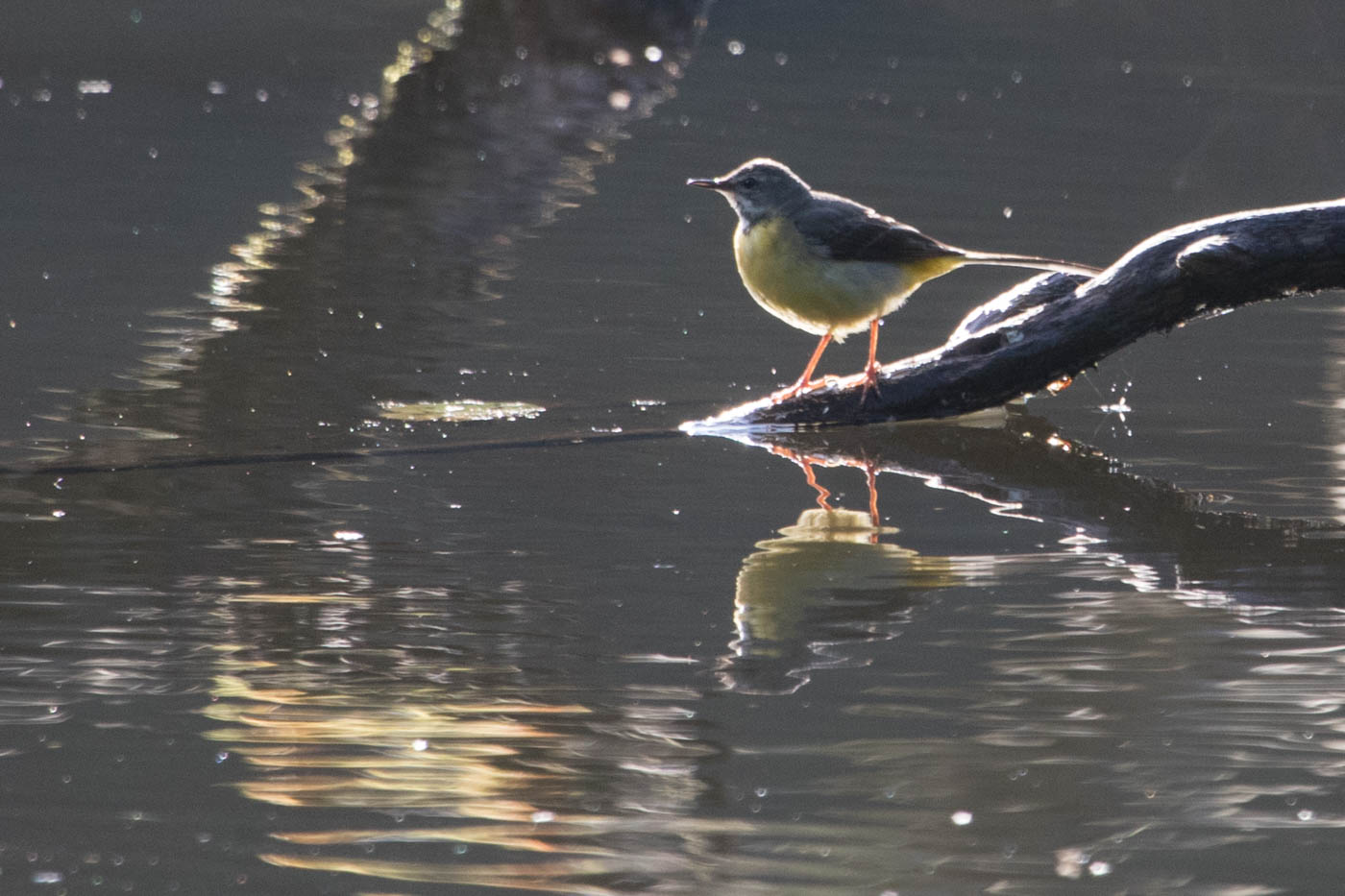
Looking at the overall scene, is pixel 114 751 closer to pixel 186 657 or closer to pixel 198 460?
pixel 186 657

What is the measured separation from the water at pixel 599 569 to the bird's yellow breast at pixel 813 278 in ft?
1.92

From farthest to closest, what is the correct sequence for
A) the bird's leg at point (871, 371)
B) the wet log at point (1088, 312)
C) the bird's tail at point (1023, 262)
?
the bird's leg at point (871, 371) → the bird's tail at point (1023, 262) → the wet log at point (1088, 312)

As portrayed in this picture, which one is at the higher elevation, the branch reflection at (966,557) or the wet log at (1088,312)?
the wet log at (1088,312)

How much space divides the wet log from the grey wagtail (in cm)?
24

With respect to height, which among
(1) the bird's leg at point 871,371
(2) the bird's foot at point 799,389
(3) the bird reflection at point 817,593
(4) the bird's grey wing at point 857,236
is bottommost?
(3) the bird reflection at point 817,593

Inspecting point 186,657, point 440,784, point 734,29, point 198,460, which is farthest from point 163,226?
point 734,29

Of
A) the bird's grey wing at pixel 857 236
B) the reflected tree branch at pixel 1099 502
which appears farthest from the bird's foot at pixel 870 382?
the bird's grey wing at pixel 857 236

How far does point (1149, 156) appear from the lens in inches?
602

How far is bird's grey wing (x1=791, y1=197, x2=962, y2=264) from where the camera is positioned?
7.06m

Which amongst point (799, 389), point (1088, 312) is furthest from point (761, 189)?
point (1088, 312)

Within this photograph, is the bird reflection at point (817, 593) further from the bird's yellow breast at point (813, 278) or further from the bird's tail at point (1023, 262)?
the bird's tail at point (1023, 262)

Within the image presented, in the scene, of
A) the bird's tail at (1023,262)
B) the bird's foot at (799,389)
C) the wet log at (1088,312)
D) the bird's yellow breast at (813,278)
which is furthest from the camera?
the bird's foot at (799,389)

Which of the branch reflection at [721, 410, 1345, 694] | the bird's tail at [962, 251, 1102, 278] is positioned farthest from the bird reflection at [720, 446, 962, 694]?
the bird's tail at [962, 251, 1102, 278]

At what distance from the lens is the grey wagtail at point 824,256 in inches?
278
